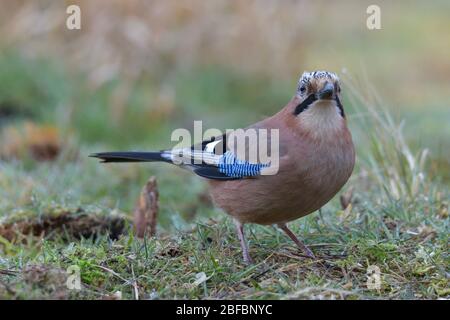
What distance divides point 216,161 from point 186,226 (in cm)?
69

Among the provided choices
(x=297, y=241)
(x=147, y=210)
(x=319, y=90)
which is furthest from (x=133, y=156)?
(x=319, y=90)

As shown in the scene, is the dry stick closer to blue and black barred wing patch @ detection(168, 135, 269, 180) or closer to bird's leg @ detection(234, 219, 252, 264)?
blue and black barred wing patch @ detection(168, 135, 269, 180)

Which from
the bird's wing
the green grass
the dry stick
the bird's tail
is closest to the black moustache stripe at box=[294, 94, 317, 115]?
the bird's wing

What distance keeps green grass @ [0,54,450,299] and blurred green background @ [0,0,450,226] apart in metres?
0.03

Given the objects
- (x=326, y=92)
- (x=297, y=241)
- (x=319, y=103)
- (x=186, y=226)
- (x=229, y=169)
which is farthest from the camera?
(x=186, y=226)

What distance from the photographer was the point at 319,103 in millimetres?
4520

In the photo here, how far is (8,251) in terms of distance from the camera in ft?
17.0

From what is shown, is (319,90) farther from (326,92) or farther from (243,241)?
(243,241)

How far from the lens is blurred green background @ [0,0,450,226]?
7.48 meters

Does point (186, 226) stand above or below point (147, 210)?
below

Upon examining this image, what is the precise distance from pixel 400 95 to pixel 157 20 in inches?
161

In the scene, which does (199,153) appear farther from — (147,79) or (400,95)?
(400,95)

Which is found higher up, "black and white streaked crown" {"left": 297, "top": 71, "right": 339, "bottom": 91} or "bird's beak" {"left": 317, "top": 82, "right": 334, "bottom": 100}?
"black and white streaked crown" {"left": 297, "top": 71, "right": 339, "bottom": 91}
